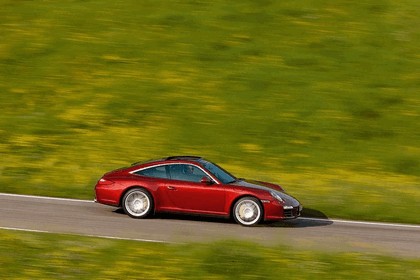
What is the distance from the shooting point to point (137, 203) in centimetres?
1600

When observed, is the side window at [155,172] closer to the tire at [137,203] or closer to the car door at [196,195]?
the car door at [196,195]

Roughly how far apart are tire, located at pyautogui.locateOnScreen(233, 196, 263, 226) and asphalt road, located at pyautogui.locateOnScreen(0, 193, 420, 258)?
6.9 inches

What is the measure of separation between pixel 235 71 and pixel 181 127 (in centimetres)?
398

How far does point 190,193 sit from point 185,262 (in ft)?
13.0

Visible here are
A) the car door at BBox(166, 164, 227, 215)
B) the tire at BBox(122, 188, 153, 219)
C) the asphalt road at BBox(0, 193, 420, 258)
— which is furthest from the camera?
the tire at BBox(122, 188, 153, 219)

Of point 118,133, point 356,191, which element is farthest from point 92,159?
point 356,191

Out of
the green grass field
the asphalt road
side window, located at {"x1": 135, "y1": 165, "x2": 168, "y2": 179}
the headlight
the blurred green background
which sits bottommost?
the green grass field

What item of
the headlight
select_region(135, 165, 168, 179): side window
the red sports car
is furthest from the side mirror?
the headlight

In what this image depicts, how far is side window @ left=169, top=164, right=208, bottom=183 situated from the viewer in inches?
627

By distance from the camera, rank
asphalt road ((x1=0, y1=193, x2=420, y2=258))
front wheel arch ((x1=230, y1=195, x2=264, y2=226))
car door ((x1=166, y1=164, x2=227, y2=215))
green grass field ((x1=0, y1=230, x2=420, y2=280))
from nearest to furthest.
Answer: green grass field ((x1=0, y1=230, x2=420, y2=280)) → asphalt road ((x1=0, y1=193, x2=420, y2=258)) → front wheel arch ((x1=230, y1=195, x2=264, y2=226)) → car door ((x1=166, y1=164, x2=227, y2=215))

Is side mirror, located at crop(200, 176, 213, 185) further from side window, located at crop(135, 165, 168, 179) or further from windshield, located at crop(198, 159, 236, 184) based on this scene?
side window, located at crop(135, 165, 168, 179)

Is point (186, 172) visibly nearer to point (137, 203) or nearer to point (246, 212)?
point (137, 203)

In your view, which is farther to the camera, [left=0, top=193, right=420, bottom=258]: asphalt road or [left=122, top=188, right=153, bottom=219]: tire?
[left=122, top=188, right=153, bottom=219]: tire

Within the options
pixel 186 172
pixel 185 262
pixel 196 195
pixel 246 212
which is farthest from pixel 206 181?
pixel 185 262
